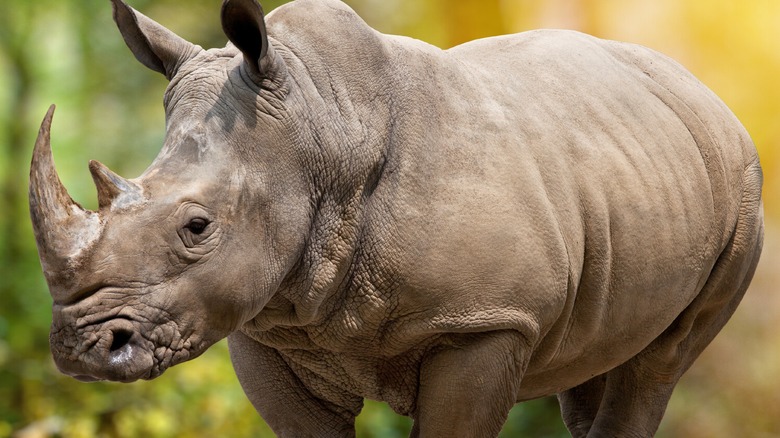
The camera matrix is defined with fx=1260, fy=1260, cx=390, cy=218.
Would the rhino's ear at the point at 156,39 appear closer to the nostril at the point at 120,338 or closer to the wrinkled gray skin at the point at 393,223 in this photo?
the wrinkled gray skin at the point at 393,223

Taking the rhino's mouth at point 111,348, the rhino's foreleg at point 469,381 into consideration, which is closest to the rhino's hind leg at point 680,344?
the rhino's foreleg at point 469,381

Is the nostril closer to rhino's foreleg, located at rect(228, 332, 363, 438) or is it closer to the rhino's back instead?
the rhino's back

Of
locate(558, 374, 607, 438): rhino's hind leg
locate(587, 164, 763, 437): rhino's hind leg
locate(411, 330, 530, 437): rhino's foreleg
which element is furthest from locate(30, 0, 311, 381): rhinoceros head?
locate(558, 374, 607, 438): rhino's hind leg

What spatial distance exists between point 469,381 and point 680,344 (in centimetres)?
115

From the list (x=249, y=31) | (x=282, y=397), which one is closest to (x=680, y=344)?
(x=282, y=397)

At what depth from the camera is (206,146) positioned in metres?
2.88

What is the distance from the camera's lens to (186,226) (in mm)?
2787

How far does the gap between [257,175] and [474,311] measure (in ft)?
2.20

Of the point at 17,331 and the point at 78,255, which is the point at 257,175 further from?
the point at 17,331

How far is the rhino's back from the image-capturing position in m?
3.16

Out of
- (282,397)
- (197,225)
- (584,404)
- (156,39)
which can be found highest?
(156,39)

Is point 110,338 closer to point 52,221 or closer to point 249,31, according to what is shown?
point 52,221

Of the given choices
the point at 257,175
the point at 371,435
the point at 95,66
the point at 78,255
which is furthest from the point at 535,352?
the point at 95,66

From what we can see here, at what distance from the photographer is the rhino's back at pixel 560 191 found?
316 cm
